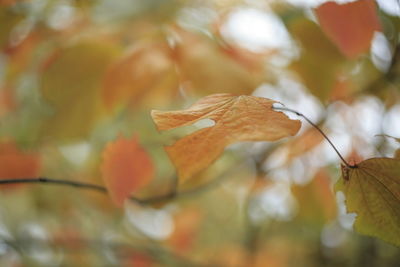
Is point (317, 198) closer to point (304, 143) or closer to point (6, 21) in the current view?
point (304, 143)

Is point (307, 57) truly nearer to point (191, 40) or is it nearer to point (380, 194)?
point (191, 40)

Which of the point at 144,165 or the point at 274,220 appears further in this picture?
the point at 274,220

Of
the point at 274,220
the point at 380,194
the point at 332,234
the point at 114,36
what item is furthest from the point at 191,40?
the point at 332,234

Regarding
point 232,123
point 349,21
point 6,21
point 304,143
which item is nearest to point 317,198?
point 304,143

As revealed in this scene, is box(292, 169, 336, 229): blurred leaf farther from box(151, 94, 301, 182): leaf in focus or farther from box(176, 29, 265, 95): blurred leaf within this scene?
box(151, 94, 301, 182): leaf in focus

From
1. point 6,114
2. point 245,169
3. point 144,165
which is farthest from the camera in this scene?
point 245,169
